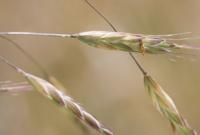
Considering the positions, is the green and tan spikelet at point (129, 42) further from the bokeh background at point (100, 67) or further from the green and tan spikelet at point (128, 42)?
the bokeh background at point (100, 67)

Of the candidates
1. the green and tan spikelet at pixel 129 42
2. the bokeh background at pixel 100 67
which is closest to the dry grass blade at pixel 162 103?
the green and tan spikelet at pixel 129 42

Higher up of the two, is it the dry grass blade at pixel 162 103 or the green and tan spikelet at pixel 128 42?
the green and tan spikelet at pixel 128 42

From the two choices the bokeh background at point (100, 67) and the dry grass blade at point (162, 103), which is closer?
the dry grass blade at point (162, 103)

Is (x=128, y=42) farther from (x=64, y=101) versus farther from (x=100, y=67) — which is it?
(x=100, y=67)

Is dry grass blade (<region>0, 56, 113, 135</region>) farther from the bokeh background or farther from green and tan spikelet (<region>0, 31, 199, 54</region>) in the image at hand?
the bokeh background

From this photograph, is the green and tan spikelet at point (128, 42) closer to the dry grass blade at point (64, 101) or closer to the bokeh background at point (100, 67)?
the dry grass blade at point (64, 101)

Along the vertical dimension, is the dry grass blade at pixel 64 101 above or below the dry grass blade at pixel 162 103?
above
